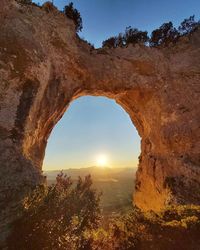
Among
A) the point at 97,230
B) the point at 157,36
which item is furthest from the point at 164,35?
the point at 97,230

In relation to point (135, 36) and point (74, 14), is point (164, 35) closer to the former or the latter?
point (135, 36)

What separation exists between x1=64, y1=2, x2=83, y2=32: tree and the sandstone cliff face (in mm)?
2790

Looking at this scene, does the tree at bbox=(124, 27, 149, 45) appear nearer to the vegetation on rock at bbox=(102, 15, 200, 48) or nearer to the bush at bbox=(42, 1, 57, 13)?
the vegetation on rock at bbox=(102, 15, 200, 48)

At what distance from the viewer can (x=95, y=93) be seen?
2253cm

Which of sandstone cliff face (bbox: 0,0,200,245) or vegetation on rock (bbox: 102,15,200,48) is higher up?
vegetation on rock (bbox: 102,15,200,48)

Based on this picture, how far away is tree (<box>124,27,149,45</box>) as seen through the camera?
24375 mm

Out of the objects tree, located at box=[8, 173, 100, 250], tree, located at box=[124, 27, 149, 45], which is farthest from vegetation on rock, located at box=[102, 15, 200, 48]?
tree, located at box=[8, 173, 100, 250]

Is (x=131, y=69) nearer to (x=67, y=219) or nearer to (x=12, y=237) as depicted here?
(x=67, y=219)

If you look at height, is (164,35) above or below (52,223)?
above

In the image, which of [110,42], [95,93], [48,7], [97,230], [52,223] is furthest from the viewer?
[110,42]

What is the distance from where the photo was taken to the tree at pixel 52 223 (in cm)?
643

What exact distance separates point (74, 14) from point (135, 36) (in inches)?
248

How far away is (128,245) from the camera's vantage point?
637 cm

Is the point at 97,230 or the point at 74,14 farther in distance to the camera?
the point at 74,14
